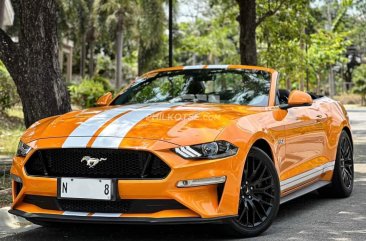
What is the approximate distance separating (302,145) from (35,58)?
12.1 ft

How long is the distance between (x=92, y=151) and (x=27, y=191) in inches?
24.1

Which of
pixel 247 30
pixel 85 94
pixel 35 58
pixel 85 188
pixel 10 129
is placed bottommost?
pixel 85 94

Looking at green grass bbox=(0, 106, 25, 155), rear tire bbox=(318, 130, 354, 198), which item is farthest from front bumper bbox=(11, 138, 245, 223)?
green grass bbox=(0, 106, 25, 155)

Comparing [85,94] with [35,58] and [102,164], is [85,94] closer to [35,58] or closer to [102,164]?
[35,58]

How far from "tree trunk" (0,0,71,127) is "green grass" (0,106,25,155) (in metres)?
4.09

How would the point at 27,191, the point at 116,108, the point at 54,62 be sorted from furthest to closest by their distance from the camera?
the point at 54,62, the point at 116,108, the point at 27,191

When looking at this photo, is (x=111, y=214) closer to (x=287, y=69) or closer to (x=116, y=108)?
(x=116, y=108)

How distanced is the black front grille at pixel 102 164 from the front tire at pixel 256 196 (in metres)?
0.81

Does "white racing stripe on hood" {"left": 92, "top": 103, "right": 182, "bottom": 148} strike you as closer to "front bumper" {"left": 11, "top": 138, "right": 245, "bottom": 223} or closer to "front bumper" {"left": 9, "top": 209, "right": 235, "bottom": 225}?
"front bumper" {"left": 11, "top": 138, "right": 245, "bottom": 223}

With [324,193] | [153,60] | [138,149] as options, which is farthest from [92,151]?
[153,60]

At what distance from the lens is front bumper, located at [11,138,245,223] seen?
452 cm

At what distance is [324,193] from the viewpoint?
24.4ft

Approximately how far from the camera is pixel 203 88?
21.1ft

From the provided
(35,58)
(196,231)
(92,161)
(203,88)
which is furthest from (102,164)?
(35,58)
